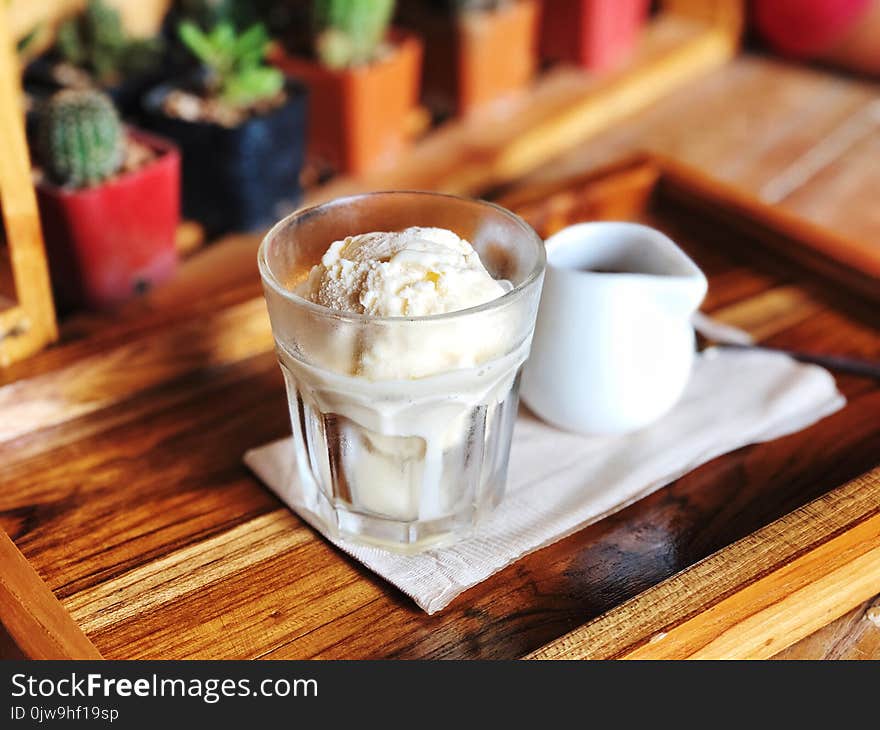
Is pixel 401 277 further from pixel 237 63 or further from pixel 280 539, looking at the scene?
pixel 237 63

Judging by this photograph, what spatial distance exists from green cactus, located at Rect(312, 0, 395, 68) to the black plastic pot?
89 millimetres

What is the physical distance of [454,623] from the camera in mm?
603

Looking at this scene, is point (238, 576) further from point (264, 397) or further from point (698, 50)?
point (698, 50)

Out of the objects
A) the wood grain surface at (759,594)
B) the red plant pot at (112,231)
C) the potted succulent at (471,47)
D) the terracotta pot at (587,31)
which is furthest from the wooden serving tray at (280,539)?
the terracotta pot at (587,31)

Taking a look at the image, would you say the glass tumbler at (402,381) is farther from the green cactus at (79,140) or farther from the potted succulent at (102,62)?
the potted succulent at (102,62)

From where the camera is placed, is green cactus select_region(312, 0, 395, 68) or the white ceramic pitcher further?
green cactus select_region(312, 0, 395, 68)

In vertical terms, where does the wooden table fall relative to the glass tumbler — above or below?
below

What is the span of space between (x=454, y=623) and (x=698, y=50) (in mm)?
1159

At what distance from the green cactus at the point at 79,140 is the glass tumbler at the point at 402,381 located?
31cm

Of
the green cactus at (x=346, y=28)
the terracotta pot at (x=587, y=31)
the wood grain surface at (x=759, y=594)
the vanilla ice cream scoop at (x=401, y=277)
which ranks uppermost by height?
the vanilla ice cream scoop at (x=401, y=277)

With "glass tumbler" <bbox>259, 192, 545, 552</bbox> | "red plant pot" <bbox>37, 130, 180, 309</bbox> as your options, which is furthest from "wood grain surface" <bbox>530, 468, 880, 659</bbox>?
"red plant pot" <bbox>37, 130, 180, 309</bbox>

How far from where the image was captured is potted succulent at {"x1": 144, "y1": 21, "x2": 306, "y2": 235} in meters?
1.04

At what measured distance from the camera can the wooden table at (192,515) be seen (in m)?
0.60

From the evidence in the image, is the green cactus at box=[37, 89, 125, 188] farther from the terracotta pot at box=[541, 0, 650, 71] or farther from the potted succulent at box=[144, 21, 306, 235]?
the terracotta pot at box=[541, 0, 650, 71]
